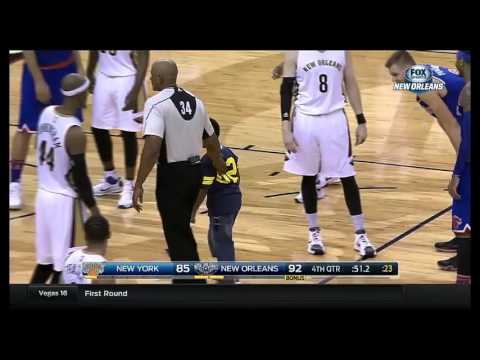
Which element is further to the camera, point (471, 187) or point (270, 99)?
point (270, 99)

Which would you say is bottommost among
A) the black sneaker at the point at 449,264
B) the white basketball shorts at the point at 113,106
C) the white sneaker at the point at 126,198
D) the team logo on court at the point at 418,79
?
the black sneaker at the point at 449,264

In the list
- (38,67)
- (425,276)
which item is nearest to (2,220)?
(38,67)

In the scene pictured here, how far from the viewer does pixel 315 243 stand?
9.08 m

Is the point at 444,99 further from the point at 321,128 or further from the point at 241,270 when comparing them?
the point at 241,270

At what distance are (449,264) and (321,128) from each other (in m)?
1.35

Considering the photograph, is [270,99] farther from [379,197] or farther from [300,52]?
[300,52]

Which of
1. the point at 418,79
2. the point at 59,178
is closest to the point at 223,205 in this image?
the point at 59,178

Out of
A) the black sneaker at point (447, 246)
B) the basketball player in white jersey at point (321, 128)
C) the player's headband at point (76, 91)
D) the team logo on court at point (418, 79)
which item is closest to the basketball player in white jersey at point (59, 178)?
the player's headband at point (76, 91)

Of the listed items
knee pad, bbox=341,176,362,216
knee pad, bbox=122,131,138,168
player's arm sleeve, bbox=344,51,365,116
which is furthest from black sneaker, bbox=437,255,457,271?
knee pad, bbox=122,131,138,168

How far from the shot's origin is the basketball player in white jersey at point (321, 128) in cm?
874

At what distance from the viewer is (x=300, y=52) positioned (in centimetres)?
862

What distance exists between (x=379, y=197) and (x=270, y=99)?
158 cm

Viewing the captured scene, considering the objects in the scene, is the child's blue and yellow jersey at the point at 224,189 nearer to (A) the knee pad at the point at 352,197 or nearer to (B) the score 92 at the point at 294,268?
(B) the score 92 at the point at 294,268

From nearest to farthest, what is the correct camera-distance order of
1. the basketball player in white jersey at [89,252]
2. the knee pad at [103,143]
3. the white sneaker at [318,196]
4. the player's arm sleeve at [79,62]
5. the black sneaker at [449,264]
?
the basketball player in white jersey at [89,252], the player's arm sleeve at [79,62], the black sneaker at [449,264], the knee pad at [103,143], the white sneaker at [318,196]
